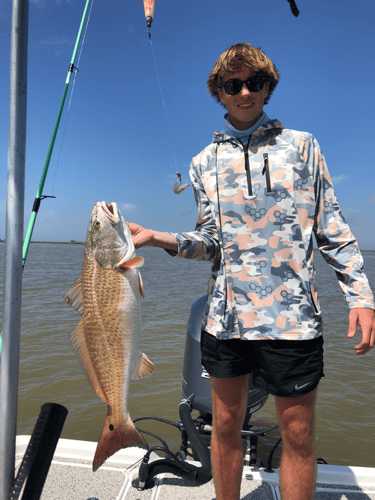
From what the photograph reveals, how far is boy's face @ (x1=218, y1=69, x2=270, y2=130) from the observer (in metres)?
1.83

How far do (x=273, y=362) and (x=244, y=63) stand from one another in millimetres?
1514

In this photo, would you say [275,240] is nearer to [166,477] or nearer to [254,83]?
[254,83]

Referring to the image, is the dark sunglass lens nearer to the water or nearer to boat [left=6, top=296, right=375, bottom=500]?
boat [left=6, top=296, right=375, bottom=500]

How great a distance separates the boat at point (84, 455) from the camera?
120cm

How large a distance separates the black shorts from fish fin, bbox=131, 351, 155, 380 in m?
0.49

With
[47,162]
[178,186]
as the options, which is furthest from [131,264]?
[178,186]

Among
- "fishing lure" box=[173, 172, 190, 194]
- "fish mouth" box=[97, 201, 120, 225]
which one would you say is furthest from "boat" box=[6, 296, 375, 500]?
"fishing lure" box=[173, 172, 190, 194]

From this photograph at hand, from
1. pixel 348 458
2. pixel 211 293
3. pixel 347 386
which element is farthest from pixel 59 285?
pixel 211 293

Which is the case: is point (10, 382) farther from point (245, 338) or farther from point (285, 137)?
point (285, 137)

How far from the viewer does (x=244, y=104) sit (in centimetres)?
186

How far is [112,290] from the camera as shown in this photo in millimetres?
1414

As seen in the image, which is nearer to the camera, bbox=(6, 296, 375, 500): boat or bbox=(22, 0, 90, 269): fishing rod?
bbox=(6, 296, 375, 500): boat

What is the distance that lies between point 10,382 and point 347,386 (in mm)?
6095

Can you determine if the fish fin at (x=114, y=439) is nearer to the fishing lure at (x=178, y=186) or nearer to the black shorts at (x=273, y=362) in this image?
the black shorts at (x=273, y=362)
